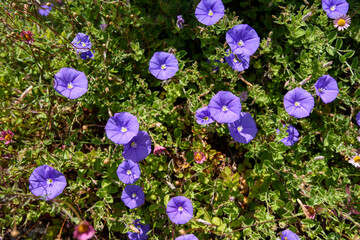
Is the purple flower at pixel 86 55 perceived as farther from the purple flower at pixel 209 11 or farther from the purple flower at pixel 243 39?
the purple flower at pixel 243 39

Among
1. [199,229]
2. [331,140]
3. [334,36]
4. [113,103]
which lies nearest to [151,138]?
[113,103]

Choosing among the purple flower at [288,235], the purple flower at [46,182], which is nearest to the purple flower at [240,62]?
the purple flower at [288,235]

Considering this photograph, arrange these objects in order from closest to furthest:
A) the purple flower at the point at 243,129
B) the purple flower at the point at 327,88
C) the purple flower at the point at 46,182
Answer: the purple flower at the point at 46,182
the purple flower at the point at 243,129
the purple flower at the point at 327,88

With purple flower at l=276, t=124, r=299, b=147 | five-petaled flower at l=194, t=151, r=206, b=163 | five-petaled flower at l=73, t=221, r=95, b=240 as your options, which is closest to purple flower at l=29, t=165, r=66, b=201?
five-petaled flower at l=73, t=221, r=95, b=240

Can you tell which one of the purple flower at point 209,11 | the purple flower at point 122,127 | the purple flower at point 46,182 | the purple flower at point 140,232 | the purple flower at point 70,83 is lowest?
the purple flower at point 140,232

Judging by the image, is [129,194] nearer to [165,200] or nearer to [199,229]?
[165,200]

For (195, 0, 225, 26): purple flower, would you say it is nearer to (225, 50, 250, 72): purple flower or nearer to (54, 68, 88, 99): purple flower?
(225, 50, 250, 72): purple flower

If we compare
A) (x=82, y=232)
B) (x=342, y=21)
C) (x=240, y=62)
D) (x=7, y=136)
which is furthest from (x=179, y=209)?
(x=342, y=21)
